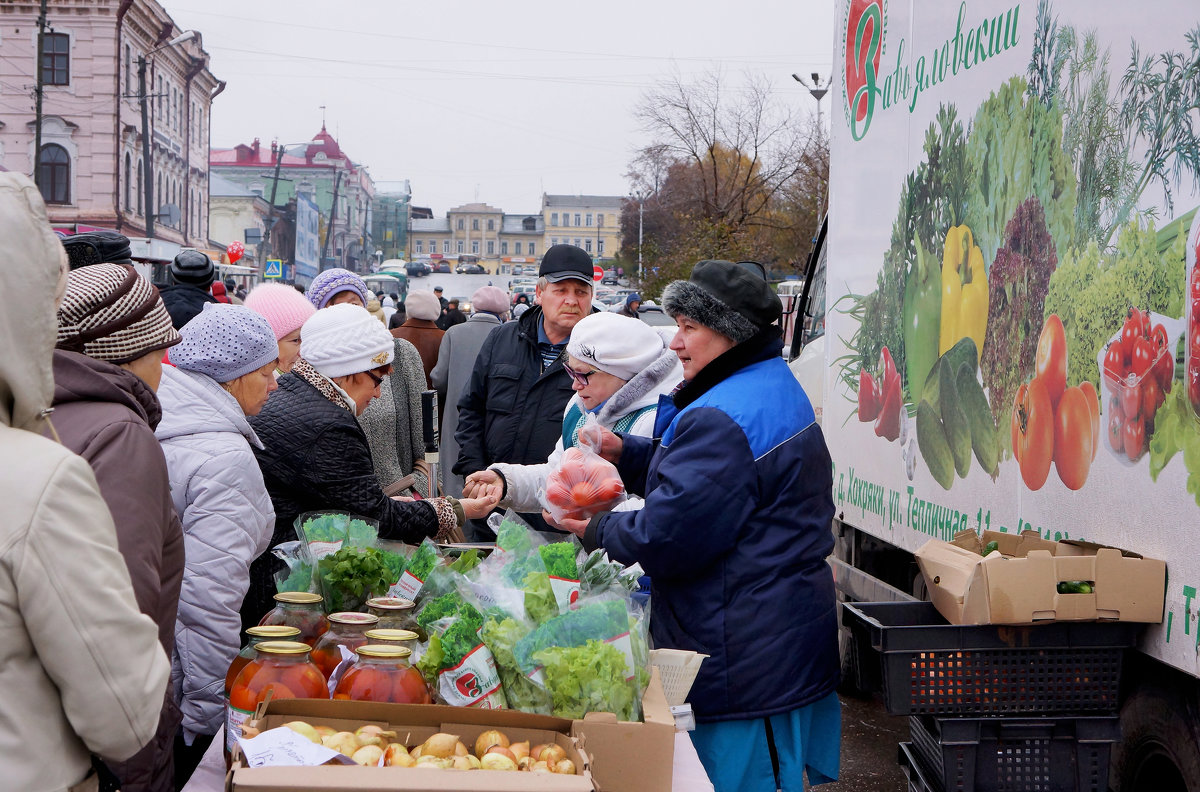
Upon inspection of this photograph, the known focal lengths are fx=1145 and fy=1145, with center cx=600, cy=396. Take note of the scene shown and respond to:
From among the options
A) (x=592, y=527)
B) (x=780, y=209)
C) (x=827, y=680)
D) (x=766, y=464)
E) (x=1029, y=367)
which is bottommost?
(x=827, y=680)

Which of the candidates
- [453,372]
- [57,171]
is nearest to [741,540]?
[453,372]

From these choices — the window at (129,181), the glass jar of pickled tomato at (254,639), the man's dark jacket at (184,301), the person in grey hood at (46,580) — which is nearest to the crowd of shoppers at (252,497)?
the person in grey hood at (46,580)

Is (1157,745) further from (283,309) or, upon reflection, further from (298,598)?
(283,309)

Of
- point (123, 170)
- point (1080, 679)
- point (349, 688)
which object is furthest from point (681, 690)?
point (123, 170)

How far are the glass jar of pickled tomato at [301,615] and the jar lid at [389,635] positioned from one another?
0.28 meters

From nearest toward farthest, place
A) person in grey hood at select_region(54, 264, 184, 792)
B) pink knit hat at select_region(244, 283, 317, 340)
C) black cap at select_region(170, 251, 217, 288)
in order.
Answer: person in grey hood at select_region(54, 264, 184, 792), pink knit hat at select_region(244, 283, 317, 340), black cap at select_region(170, 251, 217, 288)

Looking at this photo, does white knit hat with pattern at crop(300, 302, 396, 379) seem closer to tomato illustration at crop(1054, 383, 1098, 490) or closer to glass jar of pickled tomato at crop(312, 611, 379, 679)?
glass jar of pickled tomato at crop(312, 611, 379, 679)

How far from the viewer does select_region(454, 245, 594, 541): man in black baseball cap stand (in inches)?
212

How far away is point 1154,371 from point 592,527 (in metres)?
1.58

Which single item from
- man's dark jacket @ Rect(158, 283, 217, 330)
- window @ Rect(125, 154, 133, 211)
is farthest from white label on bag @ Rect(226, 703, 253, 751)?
window @ Rect(125, 154, 133, 211)

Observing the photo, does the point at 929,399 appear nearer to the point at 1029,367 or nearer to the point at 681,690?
the point at 1029,367

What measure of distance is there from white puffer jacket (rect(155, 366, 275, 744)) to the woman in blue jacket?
985mm

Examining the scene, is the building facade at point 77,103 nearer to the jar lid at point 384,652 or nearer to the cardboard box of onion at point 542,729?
the jar lid at point 384,652

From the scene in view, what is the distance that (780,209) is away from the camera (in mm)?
46281
